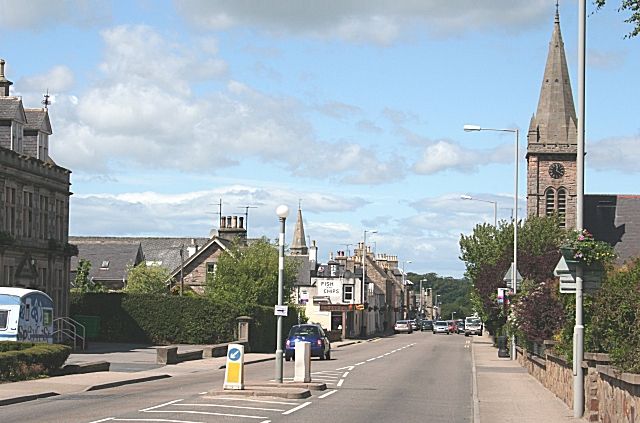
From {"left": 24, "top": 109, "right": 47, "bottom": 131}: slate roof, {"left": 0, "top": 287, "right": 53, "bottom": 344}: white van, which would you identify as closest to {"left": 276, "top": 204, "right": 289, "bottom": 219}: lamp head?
{"left": 0, "top": 287, "right": 53, "bottom": 344}: white van

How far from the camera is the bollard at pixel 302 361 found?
22.0 metres

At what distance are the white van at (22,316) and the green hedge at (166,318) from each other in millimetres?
14185

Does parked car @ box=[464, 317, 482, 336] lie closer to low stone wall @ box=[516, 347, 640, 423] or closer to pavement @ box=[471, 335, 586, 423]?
pavement @ box=[471, 335, 586, 423]

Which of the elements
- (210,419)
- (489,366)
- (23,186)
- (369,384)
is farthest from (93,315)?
(210,419)

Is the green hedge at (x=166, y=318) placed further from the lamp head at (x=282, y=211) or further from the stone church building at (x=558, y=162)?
the stone church building at (x=558, y=162)

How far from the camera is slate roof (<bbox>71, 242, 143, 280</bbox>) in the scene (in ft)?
252

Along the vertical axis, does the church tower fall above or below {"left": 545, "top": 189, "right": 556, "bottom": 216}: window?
above

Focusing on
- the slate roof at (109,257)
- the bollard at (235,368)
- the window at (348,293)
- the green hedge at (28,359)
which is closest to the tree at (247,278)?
the slate roof at (109,257)

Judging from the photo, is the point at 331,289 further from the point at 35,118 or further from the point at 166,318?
the point at 35,118

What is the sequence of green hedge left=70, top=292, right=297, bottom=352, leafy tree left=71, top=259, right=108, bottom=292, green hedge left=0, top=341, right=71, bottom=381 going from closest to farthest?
1. green hedge left=0, top=341, right=71, bottom=381
2. green hedge left=70, top=292, right=297, bottom=352
3. leafy tree left=71, top=259, right=108, bottom=292

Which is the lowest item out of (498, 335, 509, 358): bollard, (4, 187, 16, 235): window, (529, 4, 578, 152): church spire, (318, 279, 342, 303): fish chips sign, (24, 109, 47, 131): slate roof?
(498, 335, 509, 358): bollard

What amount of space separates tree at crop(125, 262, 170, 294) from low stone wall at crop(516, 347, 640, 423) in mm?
46817

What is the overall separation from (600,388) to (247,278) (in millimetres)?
41466

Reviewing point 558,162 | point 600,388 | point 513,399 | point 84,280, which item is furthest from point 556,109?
point 600,388
